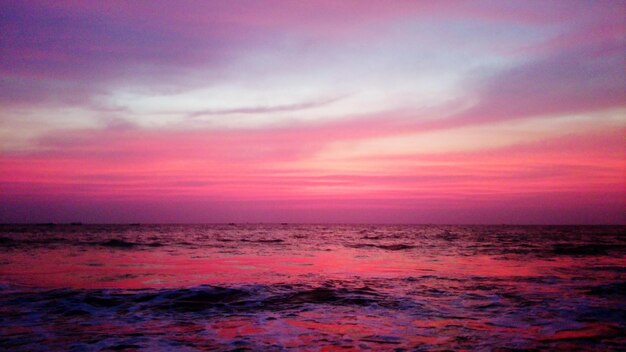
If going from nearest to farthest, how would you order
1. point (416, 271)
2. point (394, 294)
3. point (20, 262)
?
point (394, 294) < point (416, 271) < point (20, 262)

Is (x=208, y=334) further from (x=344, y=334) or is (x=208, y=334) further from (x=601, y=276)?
(x=601, y=276)

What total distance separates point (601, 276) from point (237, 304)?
14660 millimetres

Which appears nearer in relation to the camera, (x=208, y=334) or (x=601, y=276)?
(x=208, y=334)

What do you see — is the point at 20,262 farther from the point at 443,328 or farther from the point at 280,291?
the point at 443,328

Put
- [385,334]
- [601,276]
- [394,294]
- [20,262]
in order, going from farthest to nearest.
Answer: [20,262] → [601,276] → [394,294] → [385,334]

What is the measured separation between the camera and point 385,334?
822 cm

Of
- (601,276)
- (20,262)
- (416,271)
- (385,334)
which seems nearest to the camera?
(385,334)

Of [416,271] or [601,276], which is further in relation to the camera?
[416,271]

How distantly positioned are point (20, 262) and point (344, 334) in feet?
65.4

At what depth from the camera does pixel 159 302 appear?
11594mm

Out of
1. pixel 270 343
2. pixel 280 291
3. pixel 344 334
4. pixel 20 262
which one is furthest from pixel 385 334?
pixel 20 262

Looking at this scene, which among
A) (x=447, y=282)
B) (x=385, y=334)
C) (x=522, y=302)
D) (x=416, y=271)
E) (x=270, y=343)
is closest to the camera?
(x=270, y=343)

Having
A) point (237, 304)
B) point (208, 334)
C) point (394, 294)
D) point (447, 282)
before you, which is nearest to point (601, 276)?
point (447, 282)

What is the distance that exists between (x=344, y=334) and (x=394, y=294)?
4816mm
